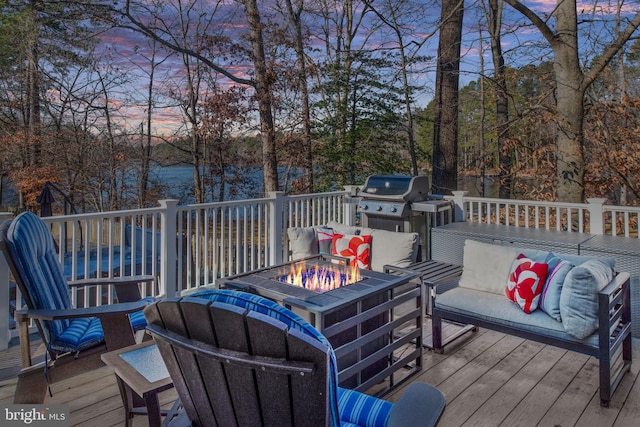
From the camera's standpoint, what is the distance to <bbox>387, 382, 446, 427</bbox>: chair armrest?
1294mm

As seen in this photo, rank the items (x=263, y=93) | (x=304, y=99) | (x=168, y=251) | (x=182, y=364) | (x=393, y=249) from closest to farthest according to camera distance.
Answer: (x=182, y=364) → (x=168, y=251) → (x=393, y=249) → (x=263, y=93) → (x=304, y=99)

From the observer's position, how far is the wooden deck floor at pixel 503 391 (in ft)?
8.22

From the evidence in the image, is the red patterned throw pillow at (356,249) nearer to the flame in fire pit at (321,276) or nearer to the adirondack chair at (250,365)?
the flame in fire pit at (321,276)

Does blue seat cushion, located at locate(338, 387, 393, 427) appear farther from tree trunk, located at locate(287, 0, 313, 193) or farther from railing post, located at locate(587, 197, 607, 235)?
tree trunk, located at locate(287, 0, 313, 193)

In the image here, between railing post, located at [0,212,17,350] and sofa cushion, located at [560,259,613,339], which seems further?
railing post, located at [0,212,17,350]

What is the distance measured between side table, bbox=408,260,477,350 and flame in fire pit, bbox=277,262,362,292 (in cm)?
72

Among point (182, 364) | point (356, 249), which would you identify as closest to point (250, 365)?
point (182, 364)

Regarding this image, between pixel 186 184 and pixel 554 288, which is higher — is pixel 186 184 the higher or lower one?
the higher one

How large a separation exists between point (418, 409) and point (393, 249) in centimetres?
315

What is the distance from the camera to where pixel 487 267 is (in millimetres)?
3529

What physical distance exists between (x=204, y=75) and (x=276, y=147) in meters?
2.97

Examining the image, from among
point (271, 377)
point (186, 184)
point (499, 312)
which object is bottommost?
point (499, 312)

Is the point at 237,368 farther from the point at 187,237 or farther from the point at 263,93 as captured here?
the point at 263,93

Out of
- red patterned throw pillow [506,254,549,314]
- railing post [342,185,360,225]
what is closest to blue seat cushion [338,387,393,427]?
red patterned throw pillow [506,254,549,314]
